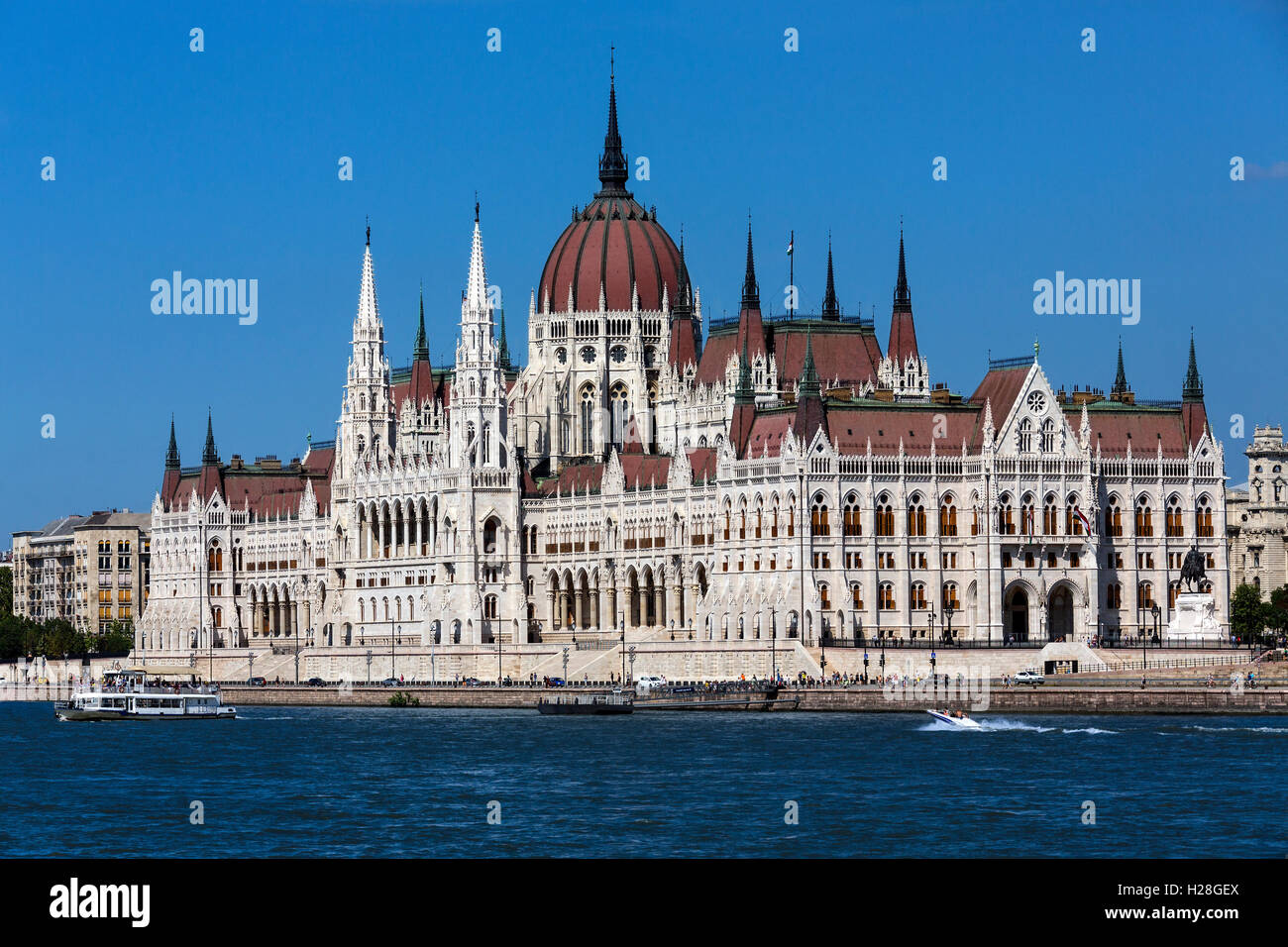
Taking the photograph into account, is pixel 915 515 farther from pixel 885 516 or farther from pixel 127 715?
pixel 127 715

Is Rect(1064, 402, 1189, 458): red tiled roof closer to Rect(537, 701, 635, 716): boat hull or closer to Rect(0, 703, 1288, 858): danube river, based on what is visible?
Rect(0, 703, 1288, 858): danube river

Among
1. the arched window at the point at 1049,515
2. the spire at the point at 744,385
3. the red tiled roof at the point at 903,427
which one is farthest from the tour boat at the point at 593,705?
the arched window at the point at 1049,515

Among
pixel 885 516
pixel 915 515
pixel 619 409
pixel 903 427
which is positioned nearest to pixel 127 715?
pixel 885 516

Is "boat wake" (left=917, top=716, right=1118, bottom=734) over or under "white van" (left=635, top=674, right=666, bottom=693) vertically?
under

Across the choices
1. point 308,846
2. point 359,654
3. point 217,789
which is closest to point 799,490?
point 359,654

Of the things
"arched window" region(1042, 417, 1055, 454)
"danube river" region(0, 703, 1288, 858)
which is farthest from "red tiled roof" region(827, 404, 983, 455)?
"danube river" region(0, 703, 1288, 858)

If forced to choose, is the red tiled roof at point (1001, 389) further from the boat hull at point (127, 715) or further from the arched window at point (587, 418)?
the boat hull at point (127, 715)
